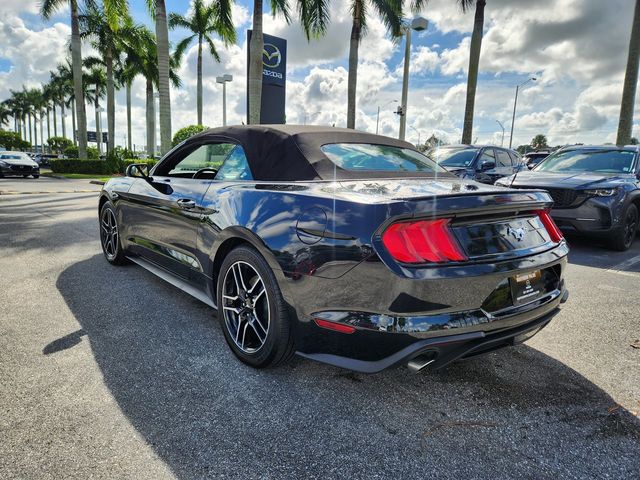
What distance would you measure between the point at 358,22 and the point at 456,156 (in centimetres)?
909

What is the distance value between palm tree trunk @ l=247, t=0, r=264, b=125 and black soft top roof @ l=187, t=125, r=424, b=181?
1057 cm

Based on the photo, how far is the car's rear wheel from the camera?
4434 millimetres

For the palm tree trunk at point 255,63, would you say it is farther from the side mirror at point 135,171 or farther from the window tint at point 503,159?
the side mirror at point 135,171

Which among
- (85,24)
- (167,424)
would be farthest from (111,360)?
(85,24)

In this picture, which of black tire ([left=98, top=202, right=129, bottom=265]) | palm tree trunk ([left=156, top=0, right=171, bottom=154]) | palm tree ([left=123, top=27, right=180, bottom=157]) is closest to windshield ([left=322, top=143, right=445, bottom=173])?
black tire ([left=98, top=202, right=129, bottom=265])

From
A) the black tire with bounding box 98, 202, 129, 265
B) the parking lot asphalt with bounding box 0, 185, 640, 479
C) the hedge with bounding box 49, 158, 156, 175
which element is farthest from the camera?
the hedge with bounding box 49, 158, 156, 175

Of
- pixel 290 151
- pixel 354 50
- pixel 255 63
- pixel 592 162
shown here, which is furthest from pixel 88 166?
pixel 290 151

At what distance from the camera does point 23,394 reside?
2.17 m

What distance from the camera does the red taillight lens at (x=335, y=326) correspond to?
76.8 inches

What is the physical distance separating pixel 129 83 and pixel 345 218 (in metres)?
35.7

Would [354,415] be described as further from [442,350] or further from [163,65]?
[163,65]

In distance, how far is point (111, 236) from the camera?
181 inches

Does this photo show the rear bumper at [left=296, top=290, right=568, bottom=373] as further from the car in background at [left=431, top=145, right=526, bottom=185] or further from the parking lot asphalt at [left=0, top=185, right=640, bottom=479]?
the car in background at [left=431, top=145, right=526, bottom=185]

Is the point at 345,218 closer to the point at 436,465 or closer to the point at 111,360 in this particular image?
the point at 436,465
